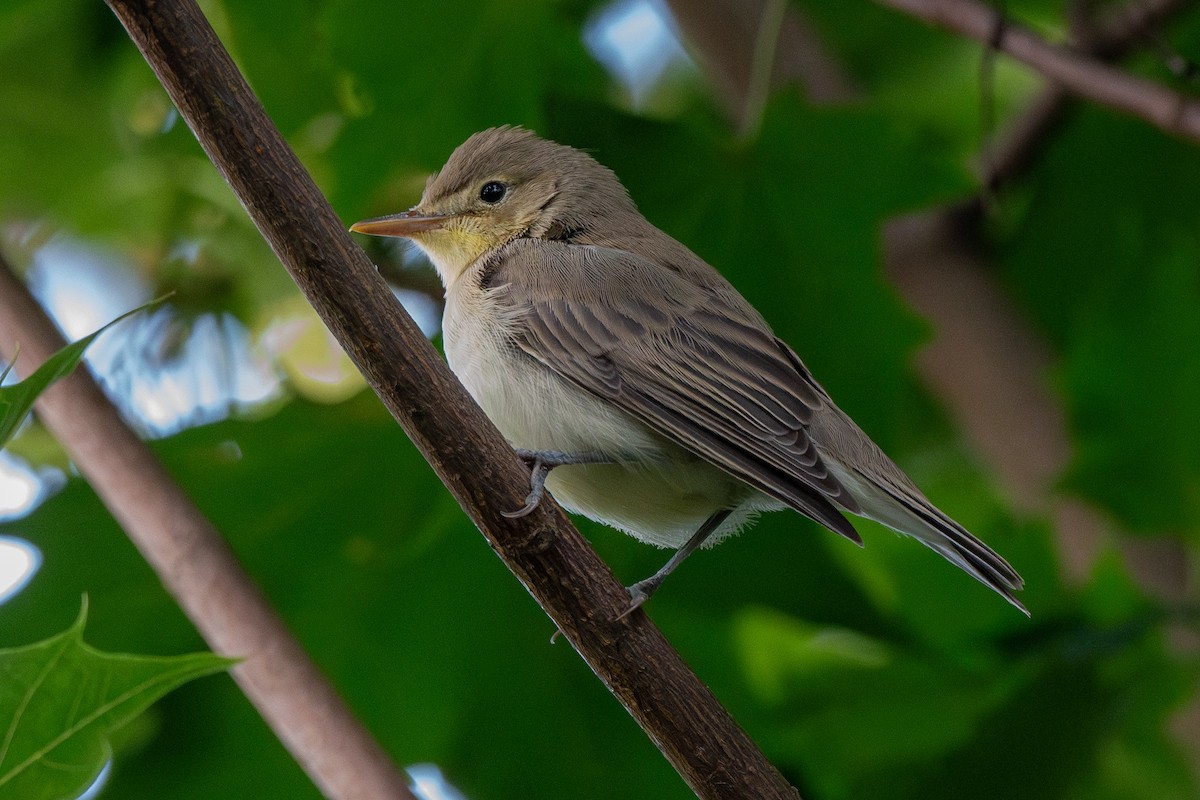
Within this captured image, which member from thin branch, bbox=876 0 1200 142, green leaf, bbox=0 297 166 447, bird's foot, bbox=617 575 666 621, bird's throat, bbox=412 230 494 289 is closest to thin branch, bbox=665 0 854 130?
thin branch, bbox=876 0 1200 142

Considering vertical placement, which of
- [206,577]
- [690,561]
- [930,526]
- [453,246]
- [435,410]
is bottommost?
[930,526]

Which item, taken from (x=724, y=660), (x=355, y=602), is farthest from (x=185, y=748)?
(x=724, y=660)

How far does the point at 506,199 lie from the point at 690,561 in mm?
1201

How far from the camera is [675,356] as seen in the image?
303 cm

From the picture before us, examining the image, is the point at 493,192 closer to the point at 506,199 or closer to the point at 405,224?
the point at 506,199

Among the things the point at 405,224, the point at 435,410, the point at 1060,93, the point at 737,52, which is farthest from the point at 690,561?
the point at 1060,93

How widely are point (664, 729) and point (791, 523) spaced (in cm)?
149

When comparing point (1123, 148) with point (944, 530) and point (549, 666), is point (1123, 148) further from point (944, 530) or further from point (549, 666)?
point (549, 666)

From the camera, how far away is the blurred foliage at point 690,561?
3.30 meters

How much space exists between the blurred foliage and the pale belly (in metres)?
0.45

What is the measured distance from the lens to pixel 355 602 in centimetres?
348

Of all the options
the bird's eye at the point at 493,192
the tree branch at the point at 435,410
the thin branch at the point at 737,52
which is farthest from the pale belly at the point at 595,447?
the thin branch at the point at 737,52

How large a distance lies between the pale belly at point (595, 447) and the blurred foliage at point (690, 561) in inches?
17.7

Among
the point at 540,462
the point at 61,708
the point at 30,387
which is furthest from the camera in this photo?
the point at 540,462
